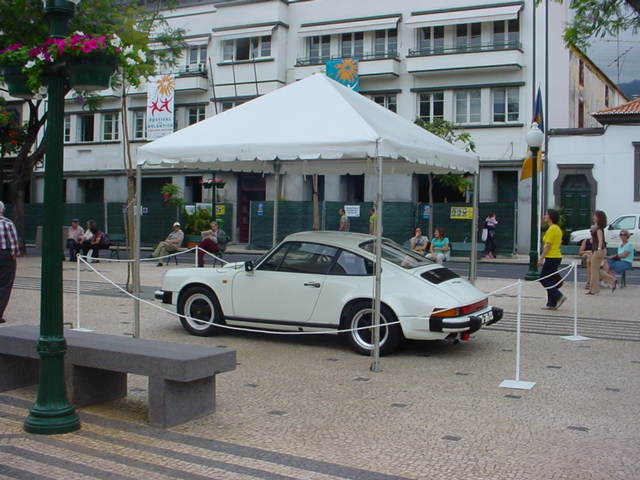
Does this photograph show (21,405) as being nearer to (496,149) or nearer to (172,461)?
(172,461)

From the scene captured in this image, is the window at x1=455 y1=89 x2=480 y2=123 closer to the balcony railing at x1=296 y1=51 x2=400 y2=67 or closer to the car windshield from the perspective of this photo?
the balcony railing at x1=296 y1=51 x2=400 y2=67

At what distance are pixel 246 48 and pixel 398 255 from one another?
31.1 meters

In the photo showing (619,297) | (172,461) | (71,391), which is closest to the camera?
(172,461)

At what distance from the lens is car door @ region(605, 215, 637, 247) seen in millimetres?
27406

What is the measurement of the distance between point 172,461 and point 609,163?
28976mm

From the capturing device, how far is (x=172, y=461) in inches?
206

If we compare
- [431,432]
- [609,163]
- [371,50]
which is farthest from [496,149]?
[431,432]

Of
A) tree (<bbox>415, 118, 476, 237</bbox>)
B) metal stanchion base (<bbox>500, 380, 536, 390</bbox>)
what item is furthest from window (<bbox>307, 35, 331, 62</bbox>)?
metal stanchion base (<bbox>500, 380, 536, 390</bbox>)

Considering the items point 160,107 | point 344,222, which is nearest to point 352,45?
point 344,222

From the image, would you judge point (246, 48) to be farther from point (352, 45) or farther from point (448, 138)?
point (448, 138)

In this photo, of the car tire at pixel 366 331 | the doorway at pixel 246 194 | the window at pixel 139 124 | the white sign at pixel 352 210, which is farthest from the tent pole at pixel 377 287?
the window at pixel 139 124

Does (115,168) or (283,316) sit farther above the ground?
(115,168)

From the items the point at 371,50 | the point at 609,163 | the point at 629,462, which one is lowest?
the point at 629,462

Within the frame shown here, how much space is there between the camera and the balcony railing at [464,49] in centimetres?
3238
